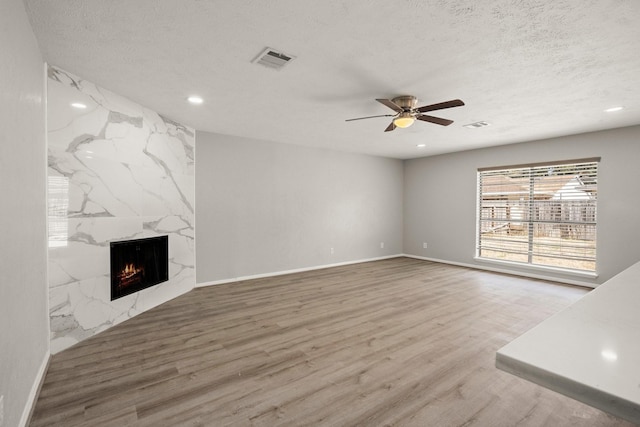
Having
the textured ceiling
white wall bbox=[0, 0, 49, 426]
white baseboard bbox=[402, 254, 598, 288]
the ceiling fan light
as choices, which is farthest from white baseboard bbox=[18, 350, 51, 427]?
white baseboard bbox=[402, 254, 598, 288]

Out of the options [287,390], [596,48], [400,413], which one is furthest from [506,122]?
[287,390]

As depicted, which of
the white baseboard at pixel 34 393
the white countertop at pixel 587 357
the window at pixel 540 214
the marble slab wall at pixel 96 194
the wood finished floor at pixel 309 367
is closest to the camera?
the white countertop at pixel 587 357

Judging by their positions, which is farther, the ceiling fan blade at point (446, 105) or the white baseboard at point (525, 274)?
the white baseboard at point (525, 274)

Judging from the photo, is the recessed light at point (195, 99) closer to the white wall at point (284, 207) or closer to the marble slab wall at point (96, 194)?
the marble slab wall at point (96, 194)

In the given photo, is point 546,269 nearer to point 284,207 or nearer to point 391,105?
point 391,105

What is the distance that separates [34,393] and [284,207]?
4.30 meters

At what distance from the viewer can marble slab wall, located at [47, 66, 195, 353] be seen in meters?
2.74

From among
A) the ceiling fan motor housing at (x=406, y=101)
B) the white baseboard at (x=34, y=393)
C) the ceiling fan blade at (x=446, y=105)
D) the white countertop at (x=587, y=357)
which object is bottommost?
the white baseboard at (x=34, y=393)

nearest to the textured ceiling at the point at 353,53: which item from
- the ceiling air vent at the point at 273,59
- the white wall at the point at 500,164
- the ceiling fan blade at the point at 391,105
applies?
the ceiling air vent at the point at 273,59

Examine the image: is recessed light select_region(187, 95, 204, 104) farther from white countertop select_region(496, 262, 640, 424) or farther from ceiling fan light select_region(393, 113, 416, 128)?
white countertop select_region(496, 262, 640, 424)

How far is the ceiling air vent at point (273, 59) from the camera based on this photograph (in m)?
2.43

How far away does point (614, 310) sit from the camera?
3.61 feet

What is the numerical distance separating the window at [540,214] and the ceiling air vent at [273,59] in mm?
5368

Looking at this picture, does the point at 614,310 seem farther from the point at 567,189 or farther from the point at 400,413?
the point at 567,189
